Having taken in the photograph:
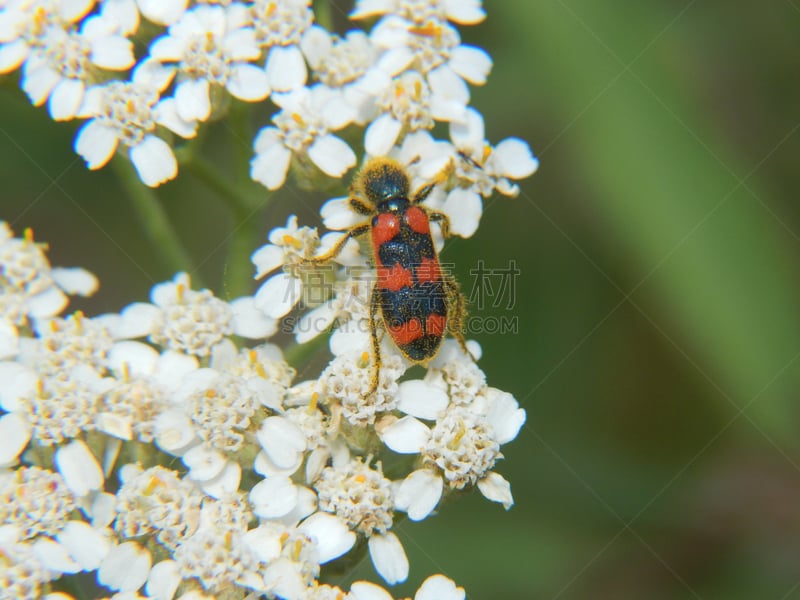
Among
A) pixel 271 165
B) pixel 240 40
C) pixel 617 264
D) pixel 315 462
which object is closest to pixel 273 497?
pixel 315 462

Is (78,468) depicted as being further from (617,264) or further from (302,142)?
(617,264)

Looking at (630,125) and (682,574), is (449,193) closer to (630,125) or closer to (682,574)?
(630,125)

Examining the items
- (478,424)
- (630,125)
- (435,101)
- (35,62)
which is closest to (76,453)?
(478,424)

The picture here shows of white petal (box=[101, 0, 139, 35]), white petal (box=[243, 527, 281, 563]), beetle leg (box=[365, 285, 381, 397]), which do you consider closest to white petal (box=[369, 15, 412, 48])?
white petal (box=[101, 0, 139, 35])

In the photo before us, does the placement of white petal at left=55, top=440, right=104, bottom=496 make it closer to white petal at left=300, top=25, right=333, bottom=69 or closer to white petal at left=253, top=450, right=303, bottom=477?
white petal at left=253, top=450, right=303, bottom=477

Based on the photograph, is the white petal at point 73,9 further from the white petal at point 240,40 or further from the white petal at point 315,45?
the white petal at point 315,45
